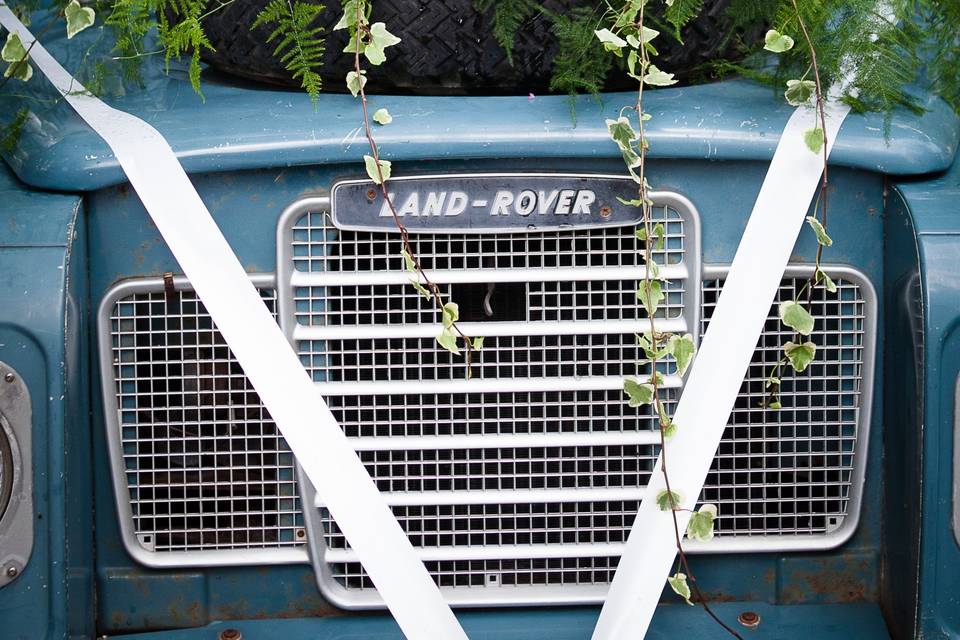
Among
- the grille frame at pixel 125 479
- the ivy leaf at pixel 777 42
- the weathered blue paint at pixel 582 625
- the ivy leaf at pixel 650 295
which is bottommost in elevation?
the weathered blue paint at pixel 582 625

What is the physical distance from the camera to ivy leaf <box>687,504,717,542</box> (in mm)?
1303

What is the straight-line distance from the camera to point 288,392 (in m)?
1.35

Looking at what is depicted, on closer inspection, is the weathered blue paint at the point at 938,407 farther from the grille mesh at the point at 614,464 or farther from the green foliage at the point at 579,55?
the green foliage at the point at 579,55

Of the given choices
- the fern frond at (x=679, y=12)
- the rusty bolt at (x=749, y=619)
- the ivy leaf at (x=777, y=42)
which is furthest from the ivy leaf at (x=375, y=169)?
the rusty bolt at (x=749, y=619)

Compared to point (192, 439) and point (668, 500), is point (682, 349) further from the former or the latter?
point (192, 439)

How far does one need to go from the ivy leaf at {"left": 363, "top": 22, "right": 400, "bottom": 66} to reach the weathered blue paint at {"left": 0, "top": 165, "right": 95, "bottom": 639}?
0.43 m

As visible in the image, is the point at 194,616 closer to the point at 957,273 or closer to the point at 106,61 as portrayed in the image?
the point at 106,61

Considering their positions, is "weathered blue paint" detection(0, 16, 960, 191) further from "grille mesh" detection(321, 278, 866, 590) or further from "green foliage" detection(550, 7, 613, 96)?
"grille mesh" detection(321, 278, 866, 590)

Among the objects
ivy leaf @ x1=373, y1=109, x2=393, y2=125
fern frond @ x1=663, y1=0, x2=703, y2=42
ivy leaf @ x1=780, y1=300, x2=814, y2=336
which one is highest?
fern frond @ x1=663, y1=0, x2=703, y2=42

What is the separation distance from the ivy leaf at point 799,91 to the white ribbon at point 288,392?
76cm

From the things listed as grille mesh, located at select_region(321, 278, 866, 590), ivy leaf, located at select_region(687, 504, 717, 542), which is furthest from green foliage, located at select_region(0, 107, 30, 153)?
ivy leaf, located at select_region(687, 504, 717, 542)

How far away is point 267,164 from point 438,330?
0.32 meters

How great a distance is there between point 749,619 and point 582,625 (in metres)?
0.24

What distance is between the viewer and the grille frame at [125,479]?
4.54 feet
